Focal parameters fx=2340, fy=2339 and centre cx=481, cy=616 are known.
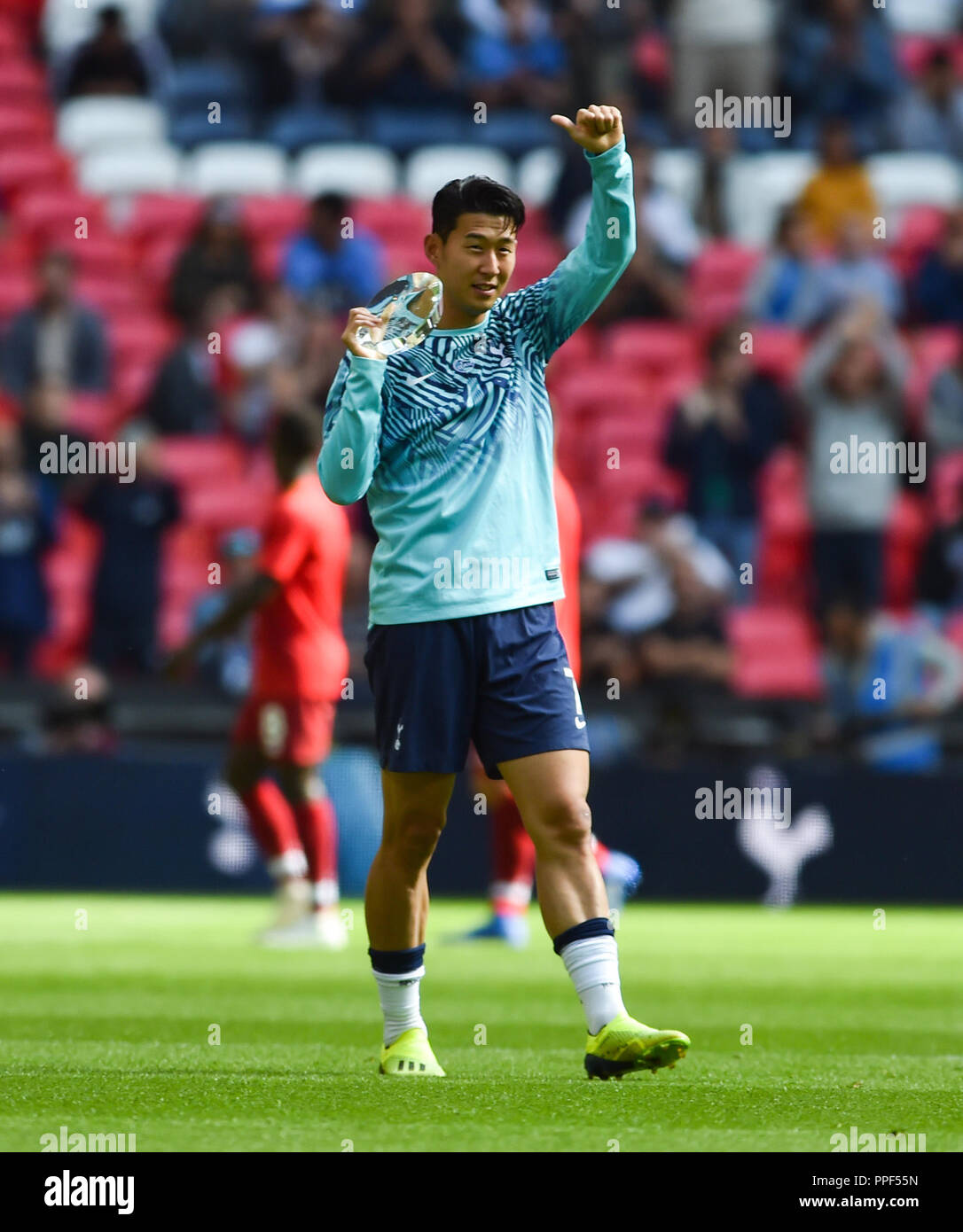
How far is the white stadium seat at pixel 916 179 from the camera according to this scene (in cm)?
2080

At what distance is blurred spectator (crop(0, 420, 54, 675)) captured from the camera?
52.2ft

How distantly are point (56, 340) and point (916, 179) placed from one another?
8.00m

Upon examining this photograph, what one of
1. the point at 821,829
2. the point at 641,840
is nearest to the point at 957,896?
the point at 821,829

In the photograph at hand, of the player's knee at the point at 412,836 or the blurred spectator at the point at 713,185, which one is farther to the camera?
the blurred spectator at the point at 713,185

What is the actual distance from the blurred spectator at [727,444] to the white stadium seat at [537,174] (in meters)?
3.58

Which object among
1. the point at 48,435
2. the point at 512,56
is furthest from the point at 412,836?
the point at 512,56

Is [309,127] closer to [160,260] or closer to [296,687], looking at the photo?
[160,260]

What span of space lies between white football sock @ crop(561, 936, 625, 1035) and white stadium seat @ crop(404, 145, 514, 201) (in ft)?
49.6

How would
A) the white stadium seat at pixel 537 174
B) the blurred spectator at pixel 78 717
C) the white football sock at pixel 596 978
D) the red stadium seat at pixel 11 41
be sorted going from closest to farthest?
the white football sock at pixel 596 978
the blurred spectator at pixel 78 717
the white stadium seat at pixel 537 174
the red stadium seat at pixel 11 41

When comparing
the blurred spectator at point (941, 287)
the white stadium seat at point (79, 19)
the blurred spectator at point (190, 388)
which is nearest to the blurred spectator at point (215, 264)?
the blurred spectator at point (190, 388)

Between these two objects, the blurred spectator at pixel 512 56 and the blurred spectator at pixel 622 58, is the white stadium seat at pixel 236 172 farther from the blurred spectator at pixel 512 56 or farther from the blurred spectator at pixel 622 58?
the blurred spectator at pixel 622 58

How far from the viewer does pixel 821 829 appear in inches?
584

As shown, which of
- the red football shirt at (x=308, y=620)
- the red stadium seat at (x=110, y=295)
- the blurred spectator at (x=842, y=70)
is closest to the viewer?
the red football shirt at (x=308, y=620)

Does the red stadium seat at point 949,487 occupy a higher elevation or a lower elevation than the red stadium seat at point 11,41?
lower
